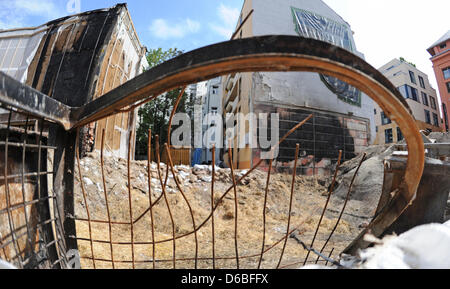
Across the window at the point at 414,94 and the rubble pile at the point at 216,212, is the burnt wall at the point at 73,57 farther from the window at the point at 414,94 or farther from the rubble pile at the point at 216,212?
the window at the point at 414,94

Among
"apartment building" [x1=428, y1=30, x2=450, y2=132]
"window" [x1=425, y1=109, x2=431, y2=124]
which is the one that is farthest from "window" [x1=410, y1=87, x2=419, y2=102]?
"apartment building" [x1=428, y1=30, x2=450, y2=132]

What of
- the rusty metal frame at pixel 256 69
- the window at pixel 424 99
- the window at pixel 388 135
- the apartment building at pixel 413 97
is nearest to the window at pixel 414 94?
the apartment building at pixel 413 97

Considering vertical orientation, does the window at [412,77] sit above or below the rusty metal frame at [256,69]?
above

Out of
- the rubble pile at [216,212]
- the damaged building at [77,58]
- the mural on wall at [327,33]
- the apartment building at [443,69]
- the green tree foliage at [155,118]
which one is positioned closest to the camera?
the rubble pile at [216,212]

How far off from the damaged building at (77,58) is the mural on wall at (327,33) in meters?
7.96

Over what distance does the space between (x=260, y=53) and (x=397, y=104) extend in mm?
539

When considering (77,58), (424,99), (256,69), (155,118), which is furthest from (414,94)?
(256,69)

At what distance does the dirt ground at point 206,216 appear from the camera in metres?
2.75

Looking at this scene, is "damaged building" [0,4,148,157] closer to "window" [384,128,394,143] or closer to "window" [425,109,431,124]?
"window" [384,128,394,143]

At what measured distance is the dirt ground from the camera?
2.75m

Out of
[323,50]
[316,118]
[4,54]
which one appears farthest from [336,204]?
[4,54]

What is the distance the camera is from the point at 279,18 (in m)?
10.1

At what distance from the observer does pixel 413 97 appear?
2055cm
